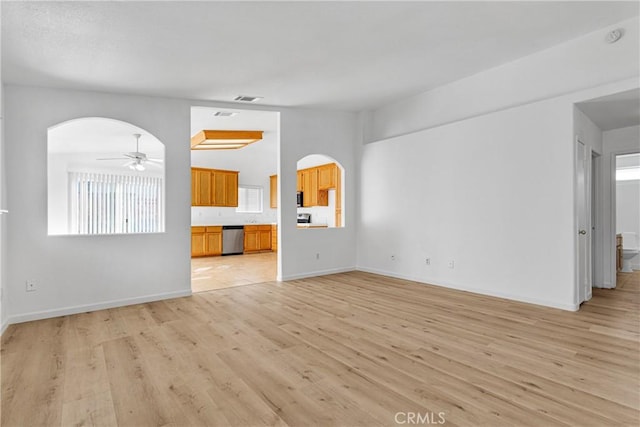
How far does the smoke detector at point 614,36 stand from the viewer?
11.2ft

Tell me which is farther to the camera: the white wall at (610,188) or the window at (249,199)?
the window at (249,199)

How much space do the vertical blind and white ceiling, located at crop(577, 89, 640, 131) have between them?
7.78 meters

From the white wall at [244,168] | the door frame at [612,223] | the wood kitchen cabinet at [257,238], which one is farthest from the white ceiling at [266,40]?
the wood kitchen cabinet at [257,238]

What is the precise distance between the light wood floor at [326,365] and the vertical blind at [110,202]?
5.13m

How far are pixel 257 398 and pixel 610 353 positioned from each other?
9.13 feet

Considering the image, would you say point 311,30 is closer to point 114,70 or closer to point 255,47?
point 255,47

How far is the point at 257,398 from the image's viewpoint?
210cm

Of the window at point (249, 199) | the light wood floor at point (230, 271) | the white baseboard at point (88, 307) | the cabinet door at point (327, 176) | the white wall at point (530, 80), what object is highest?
the white wall at point (530, 80)

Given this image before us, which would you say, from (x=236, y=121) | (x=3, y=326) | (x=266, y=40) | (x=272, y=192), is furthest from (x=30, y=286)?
(x=272, y=192)

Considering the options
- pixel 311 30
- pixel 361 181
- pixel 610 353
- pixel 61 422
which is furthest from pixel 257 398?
pixel 361 181

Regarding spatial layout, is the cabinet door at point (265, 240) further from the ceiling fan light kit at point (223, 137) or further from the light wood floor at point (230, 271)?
the ceiling fan light kit at point (223, 137)

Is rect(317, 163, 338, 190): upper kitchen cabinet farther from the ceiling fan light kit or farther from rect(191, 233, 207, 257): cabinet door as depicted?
rect(191, 233, 207, 257): cabinet door

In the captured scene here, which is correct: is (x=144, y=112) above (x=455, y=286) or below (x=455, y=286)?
above

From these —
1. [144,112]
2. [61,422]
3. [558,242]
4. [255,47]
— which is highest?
[255,47]
